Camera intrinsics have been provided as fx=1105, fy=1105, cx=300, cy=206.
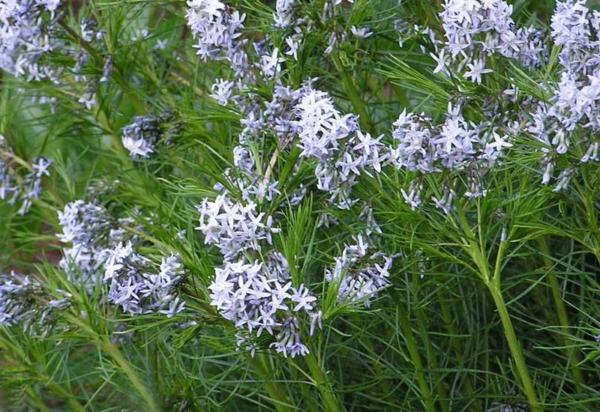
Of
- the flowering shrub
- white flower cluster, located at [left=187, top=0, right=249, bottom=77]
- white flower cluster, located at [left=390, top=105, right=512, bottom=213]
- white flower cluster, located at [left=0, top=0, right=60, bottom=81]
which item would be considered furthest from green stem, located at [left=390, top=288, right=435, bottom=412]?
white flower cluster, located at [left=0, top=0, right=60, bottom=81]

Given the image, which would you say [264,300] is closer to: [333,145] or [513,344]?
[333,145]

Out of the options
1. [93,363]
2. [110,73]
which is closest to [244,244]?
[110,73]

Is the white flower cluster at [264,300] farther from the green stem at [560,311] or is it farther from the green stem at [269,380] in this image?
the green stem at [560,311]

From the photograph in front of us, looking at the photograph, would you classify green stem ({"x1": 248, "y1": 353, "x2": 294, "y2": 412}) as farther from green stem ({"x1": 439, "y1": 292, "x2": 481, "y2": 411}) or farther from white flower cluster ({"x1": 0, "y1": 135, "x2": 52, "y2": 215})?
white flower cluster ({"x1": 0, "y1": 135, "x2": 52, "y2": 215})

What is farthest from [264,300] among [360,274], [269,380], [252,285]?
[269,380]

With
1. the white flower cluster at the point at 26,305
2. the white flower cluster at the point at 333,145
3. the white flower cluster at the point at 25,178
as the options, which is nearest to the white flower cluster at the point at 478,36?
the white flower cluster at the point at 333,145
